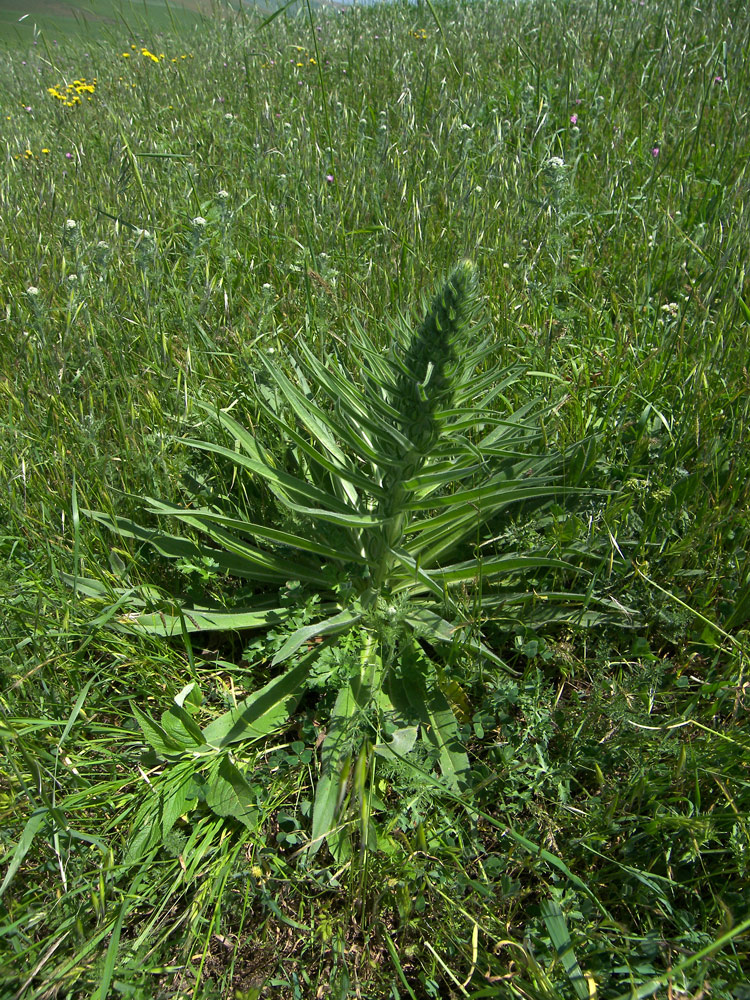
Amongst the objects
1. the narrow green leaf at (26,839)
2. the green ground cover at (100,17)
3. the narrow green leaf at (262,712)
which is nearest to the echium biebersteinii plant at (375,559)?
the narrow green leaf at (262,712)

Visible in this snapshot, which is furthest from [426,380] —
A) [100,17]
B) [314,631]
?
[100,17]

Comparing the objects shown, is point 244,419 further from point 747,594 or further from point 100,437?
point 747,594

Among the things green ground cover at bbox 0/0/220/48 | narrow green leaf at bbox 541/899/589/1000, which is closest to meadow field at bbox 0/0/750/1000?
narrow green leaf at bbox 541/899/589/1000

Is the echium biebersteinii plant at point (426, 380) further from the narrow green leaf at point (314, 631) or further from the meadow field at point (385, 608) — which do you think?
the narrow green leaf at point (314, 631)

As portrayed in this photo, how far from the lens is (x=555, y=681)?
1.87 metres

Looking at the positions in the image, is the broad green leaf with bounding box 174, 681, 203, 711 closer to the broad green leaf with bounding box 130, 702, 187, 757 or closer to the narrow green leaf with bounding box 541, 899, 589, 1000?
the broad green leaf with bounding box 130, 702, 187, 757

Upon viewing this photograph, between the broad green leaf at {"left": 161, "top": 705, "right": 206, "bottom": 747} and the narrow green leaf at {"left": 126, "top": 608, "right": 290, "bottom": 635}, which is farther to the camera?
the narrow green leaf at {"left": 126, "top": 608, "right": 290, "bottom": 635}

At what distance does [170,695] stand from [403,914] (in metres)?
0.80

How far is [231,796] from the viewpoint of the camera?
5.09ft

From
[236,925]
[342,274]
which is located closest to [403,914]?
[236,925]

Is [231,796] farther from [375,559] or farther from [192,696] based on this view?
[375,559]

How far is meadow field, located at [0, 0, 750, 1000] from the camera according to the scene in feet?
4.49

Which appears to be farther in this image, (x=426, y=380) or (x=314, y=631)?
(x=314, y=631)

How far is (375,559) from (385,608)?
204 millimetres
